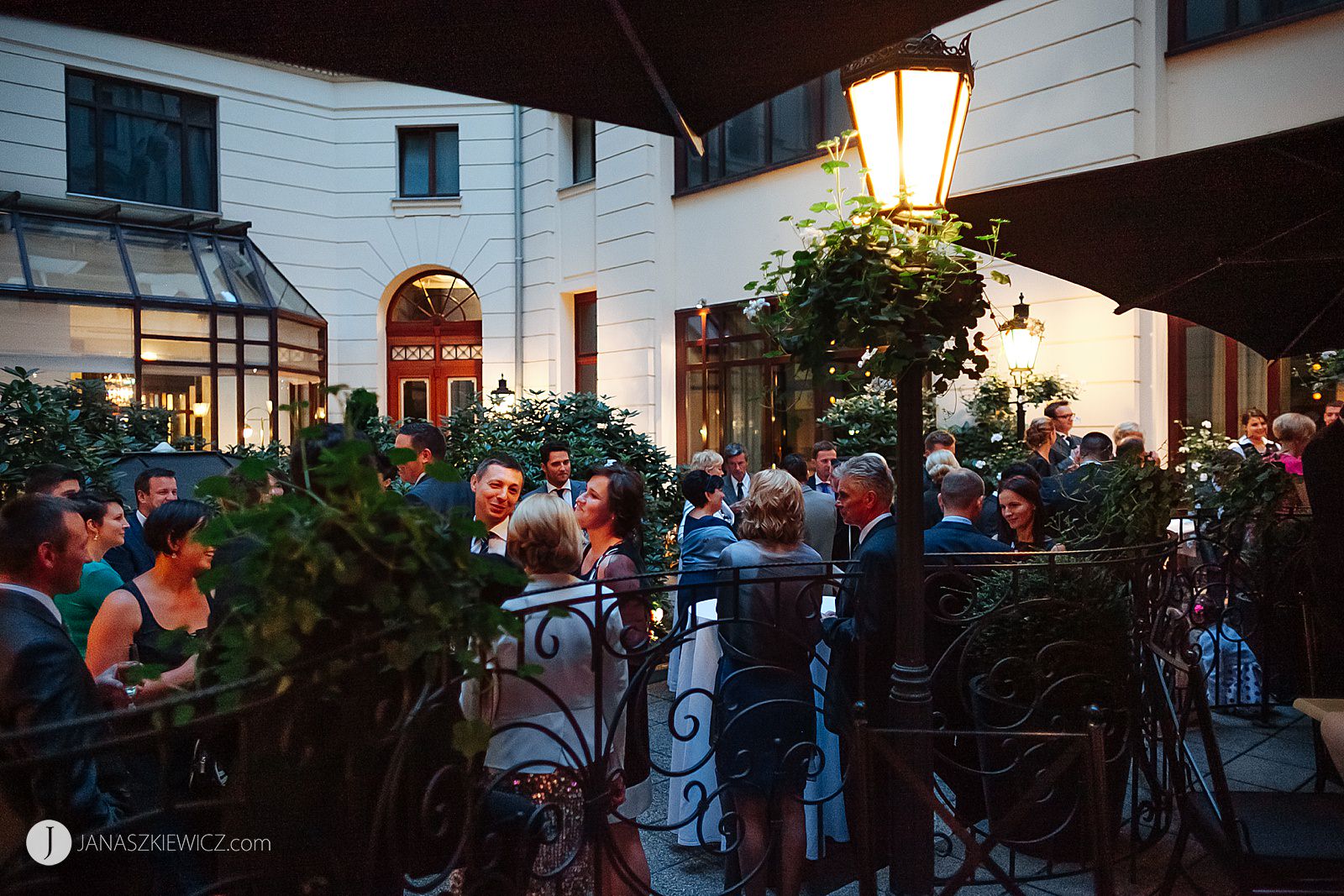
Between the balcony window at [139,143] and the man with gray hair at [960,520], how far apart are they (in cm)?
1632

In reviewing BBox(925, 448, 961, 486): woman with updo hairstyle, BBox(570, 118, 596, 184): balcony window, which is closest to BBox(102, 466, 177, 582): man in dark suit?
BBox(925, 448, 961, 486): woman with updo hairstyle

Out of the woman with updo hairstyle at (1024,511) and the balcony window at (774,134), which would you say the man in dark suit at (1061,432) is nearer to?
the woman with updo hairstyle at (1024,511)

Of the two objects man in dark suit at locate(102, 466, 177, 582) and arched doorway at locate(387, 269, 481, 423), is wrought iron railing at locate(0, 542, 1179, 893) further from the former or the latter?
arched doorway at locate(387, 269, 481, 423)

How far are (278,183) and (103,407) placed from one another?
1018 cm

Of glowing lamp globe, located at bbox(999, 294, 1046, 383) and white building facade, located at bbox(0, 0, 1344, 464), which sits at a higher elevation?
white building facade, located at bbox(0, 0, 1344, 464)

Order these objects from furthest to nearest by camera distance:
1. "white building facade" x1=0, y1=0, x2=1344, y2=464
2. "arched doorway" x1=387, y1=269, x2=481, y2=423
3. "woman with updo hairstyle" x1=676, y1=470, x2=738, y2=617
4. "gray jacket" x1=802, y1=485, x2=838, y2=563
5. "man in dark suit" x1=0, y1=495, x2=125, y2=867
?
"arched doorway" x1=387, y1=269, x2=481, y2=423 → "white building facade" x1=0, y1=0, x2=1344, y2=464 → "gray jacket" x1=802, y1=485, x2=838, y2=563 → "woman with updo hairstyle" x1=676, y1=470, x2=738, y2=617 → "man in dark suit" x1=0, y1=495, x2=125, y2=867

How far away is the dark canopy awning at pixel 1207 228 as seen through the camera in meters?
3.43

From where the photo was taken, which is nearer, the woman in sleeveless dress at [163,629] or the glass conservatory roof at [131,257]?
the woman in sleeveless dress at [163,629]

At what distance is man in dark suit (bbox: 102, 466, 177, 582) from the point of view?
18.1 feet

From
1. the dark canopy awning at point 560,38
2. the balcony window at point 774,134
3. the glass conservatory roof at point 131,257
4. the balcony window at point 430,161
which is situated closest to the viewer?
the dark canopy awning at point 560,38

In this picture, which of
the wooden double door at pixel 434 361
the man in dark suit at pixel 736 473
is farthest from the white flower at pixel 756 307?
the wooden double door at pixel 434 361

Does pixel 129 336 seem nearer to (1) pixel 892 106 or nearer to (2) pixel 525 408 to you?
(2) pixel 525 408

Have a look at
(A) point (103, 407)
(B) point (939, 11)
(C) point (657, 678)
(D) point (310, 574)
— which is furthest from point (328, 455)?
(A) point (103, 407)

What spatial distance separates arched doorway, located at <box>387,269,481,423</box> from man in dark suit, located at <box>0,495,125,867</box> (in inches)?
642
